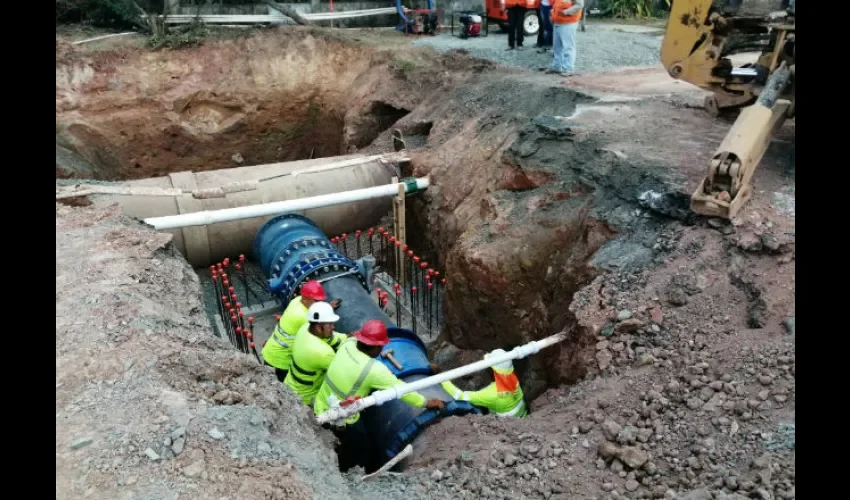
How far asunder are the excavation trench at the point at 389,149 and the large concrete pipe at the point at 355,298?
2.64 feet

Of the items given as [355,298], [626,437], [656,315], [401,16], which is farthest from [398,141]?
[626,437]

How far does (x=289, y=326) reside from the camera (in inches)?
248

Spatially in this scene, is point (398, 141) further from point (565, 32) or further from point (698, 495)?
point (698, 495)

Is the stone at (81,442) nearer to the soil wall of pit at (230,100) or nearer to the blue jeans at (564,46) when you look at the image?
the soil wall of pit at (230,100)

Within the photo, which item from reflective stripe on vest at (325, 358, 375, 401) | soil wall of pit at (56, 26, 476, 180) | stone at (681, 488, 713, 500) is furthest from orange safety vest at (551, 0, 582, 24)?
stone at (681, 488, 713, 500)

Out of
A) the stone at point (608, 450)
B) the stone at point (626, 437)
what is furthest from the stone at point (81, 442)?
the stone at point (626, 437)

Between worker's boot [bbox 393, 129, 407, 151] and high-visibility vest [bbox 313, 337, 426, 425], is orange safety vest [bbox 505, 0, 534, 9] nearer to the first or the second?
worker's boot [bbox 393, 129, 407, 151]

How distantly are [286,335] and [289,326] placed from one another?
0.13m

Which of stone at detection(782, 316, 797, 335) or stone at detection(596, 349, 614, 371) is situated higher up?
stone at detection(782, 316, 797, 335)

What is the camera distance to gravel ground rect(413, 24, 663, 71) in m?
12.7

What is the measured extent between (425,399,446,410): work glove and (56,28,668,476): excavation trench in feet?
4.05

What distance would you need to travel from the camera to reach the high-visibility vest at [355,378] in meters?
5.27

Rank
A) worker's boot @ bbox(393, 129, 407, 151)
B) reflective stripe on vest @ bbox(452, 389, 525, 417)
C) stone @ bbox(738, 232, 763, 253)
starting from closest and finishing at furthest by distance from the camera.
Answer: stone @ bbox(738, 232, 763, 253), reflective stripe on vest @ bbox(452, 389, 525, 417), worker's boot @ bbox(393, 129, 407, 151)

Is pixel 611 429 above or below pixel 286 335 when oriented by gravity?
above
